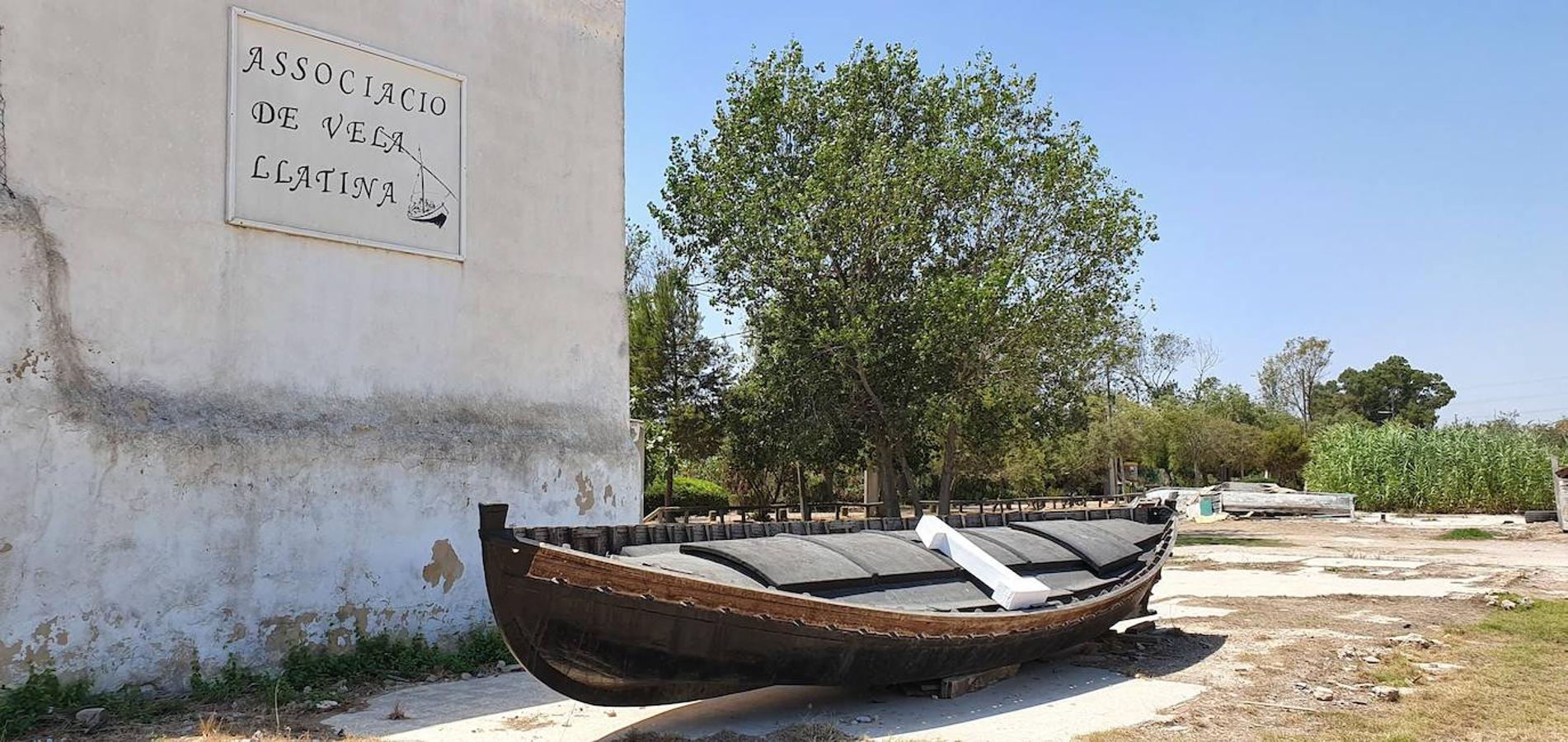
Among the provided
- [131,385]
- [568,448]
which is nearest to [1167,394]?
[568,448]

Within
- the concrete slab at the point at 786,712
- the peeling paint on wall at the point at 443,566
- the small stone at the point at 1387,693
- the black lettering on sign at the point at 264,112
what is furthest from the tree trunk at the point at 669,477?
the small stone at the point at 1387,693

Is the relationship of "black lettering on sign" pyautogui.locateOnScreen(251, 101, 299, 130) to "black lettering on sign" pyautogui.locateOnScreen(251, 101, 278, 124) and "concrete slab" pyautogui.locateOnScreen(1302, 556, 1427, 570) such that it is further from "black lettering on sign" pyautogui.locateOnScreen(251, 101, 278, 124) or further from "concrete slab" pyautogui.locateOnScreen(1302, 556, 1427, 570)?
"concrete slab" pyautogui.locateOnScreen(1302, 556, 1427, 570)

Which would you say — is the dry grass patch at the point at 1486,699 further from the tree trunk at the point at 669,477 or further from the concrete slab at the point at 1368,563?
the tree trunk at the point at 669,477

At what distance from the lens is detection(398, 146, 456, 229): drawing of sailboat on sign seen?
8891mm

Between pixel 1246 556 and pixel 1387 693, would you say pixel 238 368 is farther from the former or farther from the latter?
pixel 1246 556

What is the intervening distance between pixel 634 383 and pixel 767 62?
8604mm

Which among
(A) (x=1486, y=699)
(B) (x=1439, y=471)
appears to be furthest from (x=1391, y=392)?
(A) (x=1486, y=699)

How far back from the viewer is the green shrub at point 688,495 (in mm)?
28312

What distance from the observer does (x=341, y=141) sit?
27.7 feet

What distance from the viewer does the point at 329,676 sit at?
782 centimetres

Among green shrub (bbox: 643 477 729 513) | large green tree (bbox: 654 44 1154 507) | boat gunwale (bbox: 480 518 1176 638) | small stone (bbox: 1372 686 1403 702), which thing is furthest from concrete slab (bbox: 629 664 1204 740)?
green shrub (bbox: 643 477 729 513)

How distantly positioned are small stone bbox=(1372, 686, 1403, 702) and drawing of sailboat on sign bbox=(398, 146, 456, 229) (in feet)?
26.9

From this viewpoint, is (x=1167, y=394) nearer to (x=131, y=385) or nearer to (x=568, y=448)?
(x=568, y=448)

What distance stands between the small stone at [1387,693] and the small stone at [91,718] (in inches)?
332
